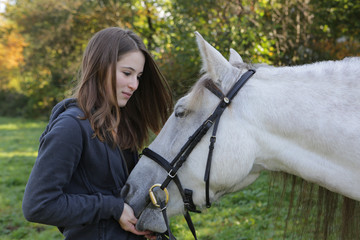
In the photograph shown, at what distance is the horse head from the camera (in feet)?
5.95

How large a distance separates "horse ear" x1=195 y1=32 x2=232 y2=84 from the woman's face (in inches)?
17.1

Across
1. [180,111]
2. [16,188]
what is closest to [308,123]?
[180,111]

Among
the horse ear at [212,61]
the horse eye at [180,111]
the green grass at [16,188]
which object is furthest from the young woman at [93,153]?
the green grass at [16,188]

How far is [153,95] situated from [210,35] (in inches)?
128

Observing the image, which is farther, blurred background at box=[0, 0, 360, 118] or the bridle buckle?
blurred background at box=[0, 0, 360, 118]

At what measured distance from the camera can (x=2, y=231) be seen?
4.55 meters

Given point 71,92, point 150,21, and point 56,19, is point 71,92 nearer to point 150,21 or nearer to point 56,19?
point 150,21

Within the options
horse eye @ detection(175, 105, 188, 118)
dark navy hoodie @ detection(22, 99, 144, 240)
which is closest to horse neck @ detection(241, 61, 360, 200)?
horse eye @ detection(175, 105, 188, 118)

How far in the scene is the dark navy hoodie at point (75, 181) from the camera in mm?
1632

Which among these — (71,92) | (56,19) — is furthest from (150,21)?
(56,19)

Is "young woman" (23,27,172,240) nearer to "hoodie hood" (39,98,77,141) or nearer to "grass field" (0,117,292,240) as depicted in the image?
"hoodie hood" (39,98,77,141)

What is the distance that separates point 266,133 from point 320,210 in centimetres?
62

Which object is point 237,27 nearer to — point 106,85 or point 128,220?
point 106,85

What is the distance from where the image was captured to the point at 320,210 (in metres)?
1.99
